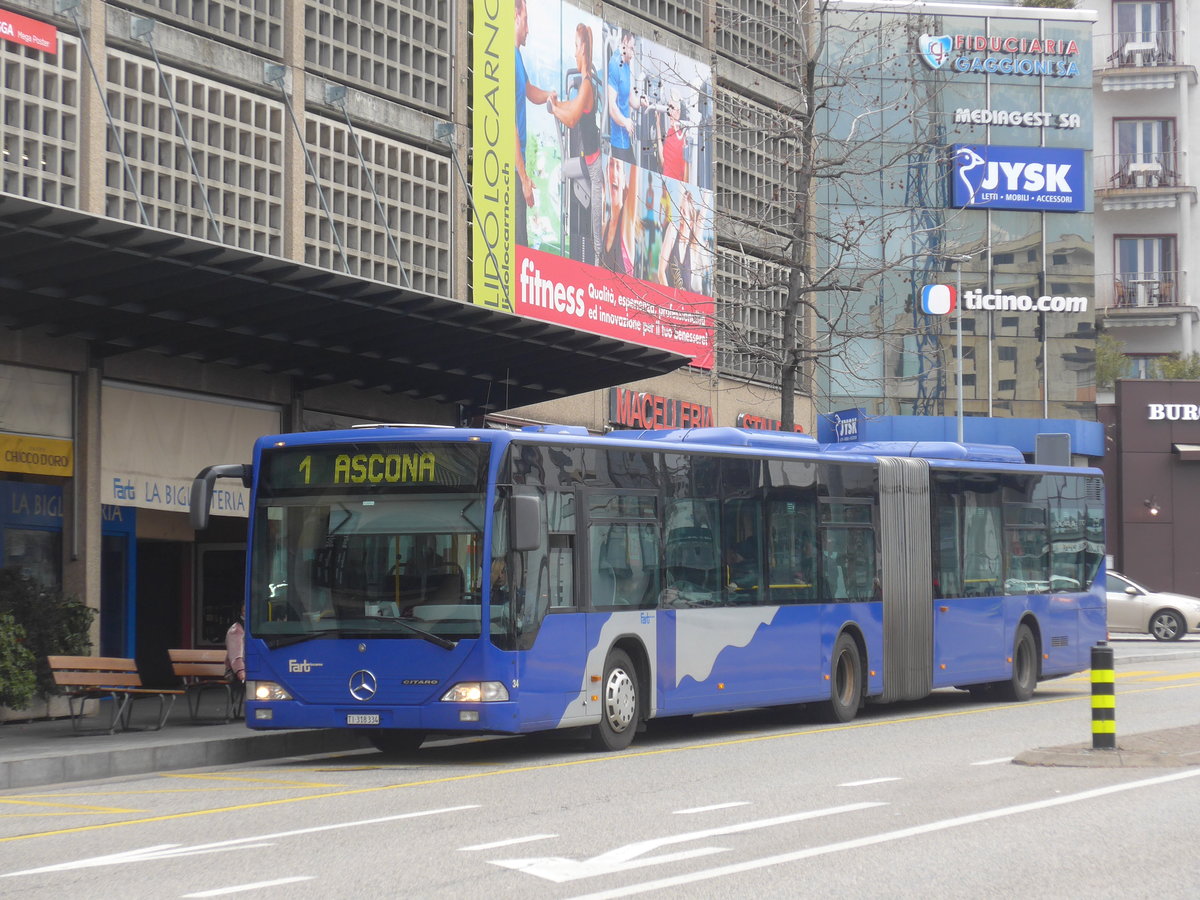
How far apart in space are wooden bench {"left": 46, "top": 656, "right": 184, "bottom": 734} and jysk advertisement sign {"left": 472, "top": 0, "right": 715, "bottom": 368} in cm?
1014

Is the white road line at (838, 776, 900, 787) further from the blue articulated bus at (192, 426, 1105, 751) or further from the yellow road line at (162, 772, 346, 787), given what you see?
the yellow road line at (162, 772, 346, 787)

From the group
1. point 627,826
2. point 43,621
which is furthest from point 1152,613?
point 627,826

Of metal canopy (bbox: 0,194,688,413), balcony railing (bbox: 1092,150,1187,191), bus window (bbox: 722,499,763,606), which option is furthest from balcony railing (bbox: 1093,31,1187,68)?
bus window (bbox: 722,499,763,606)

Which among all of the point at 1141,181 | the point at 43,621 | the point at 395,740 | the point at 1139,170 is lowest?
the point at 395,740

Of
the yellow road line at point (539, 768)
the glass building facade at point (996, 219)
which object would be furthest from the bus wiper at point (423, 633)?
the glass building facade at point (996, 219)

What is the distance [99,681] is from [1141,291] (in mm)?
49192

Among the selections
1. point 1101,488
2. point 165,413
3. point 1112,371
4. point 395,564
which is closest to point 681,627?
point 395,564

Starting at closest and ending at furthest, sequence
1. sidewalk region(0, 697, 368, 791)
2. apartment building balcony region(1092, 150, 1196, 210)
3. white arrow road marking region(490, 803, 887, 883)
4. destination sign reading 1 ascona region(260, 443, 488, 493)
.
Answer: white arrow road marking region(490, 803, 887, 883) < sidewalk region(0, 697, 368, 791) < destination sign reading 1 ascona region(260, 443, 488, 493) < apartment building balcony region(1092, 150, 1196, 210)

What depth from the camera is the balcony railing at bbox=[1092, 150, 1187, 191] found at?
59.7 m

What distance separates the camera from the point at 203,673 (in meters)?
18.8

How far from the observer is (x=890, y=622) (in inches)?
830

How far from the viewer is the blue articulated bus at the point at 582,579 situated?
49.0 feet

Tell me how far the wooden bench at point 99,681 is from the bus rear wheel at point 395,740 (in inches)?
84.2

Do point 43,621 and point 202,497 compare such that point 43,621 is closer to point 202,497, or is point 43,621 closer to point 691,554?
point 202,497
